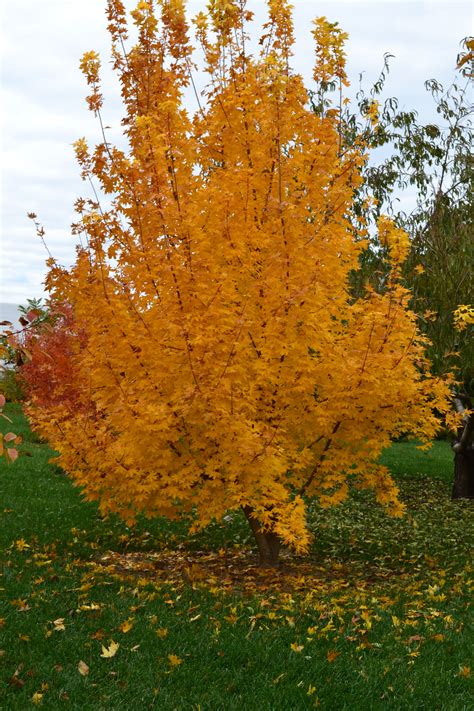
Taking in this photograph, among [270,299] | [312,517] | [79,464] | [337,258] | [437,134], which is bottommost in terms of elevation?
[312,517]

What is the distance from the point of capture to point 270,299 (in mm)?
6488

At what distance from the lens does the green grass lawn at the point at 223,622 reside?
4.41 meters

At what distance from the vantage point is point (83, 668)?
459 centimetres

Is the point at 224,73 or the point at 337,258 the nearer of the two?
the point at 337,258

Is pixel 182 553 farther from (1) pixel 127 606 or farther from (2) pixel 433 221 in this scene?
(2) pixel 433 221

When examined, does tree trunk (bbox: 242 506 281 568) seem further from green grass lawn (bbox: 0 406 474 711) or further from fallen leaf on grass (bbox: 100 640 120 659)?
fallen leaf on grass (bbox: 100 640 120 659)

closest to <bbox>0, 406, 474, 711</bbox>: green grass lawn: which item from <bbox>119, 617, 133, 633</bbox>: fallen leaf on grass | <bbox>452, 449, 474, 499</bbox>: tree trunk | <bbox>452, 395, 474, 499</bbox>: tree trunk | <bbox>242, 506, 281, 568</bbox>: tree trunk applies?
<bbox>119, 617, 133, 633</bbox>: fallen leaf on grass

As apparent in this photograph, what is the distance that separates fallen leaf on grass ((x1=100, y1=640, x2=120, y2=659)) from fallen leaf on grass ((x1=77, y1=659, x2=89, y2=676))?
18 cm

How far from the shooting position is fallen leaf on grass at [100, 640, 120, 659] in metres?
4.82

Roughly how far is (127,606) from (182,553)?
11.2 ft

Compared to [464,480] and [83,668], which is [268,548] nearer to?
[83,668]

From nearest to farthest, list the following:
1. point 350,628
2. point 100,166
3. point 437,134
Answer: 1. point 350,628
2. point 100,166
3. point 437,134

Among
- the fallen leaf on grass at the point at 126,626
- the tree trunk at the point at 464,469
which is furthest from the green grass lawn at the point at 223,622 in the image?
the tree trunk at the point at 464,469

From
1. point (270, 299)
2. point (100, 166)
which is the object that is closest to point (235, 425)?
point (270, 299)
